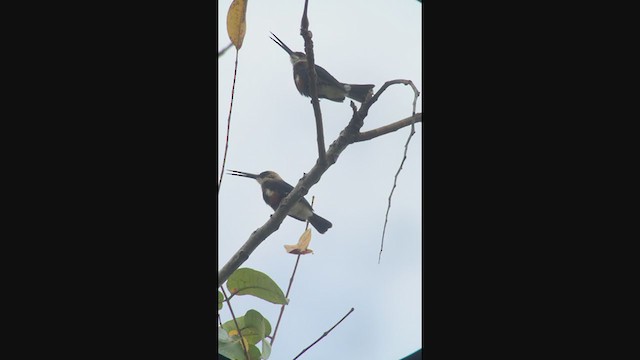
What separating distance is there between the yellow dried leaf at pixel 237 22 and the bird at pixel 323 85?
0.23 ft

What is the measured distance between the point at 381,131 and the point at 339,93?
0.09 meters

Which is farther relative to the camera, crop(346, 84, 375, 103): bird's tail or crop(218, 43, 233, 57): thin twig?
crop(346, 84, 375, 103): bird's tail

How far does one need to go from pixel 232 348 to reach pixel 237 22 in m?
0.46

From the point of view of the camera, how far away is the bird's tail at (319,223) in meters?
1.05

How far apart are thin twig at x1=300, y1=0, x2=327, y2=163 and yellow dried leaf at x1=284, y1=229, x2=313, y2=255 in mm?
131

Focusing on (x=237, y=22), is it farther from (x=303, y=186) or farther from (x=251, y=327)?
(x=251, y=327)

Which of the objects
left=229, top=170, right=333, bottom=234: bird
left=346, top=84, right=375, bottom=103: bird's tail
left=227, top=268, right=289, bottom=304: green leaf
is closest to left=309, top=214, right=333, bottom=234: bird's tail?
left=229, top=170, right=333, bottom=234: bird

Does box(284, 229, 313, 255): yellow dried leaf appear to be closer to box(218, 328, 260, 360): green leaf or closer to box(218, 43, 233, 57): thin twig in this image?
box(218, 328, 260, 360): green leaf

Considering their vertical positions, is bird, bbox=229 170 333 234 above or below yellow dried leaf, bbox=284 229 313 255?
above

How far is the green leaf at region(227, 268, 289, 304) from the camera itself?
0.98m
